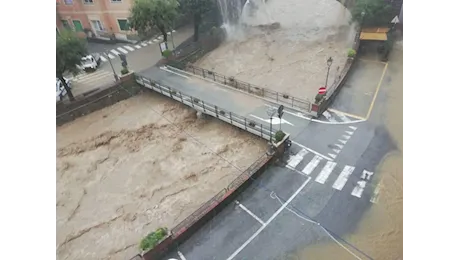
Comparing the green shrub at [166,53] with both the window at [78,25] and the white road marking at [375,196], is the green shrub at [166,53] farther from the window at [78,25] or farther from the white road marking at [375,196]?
the white road marking at [375,196]

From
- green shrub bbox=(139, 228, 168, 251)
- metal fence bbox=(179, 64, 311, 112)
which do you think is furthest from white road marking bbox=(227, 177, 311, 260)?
metal fence bbox=(179, 64, 311, 112)

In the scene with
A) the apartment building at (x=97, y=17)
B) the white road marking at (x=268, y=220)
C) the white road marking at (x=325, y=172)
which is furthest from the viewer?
the apartment building at (x=97, y=17)

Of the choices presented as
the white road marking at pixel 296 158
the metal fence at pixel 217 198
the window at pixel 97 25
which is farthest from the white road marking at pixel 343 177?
the window at pixel 97 25

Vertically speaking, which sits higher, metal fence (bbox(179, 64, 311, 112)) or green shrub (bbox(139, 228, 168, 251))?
metal fence (bbox(179, 64, 311, 112))

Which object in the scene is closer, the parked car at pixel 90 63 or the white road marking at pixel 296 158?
the white road marking at pixel 296 158

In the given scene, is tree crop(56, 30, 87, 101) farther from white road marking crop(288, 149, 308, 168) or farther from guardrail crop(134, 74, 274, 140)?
white road marking crop(288, 149, 308, 168)
